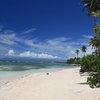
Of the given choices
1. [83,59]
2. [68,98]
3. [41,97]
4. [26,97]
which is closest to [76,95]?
[68,98]

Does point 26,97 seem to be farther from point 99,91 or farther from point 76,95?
point 99,91

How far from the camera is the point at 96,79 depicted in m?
12.1

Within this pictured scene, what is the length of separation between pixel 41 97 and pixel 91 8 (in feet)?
89.8

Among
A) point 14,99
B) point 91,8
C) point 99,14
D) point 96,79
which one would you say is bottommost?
point 14,99

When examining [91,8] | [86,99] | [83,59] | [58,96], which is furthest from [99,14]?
[91,8]

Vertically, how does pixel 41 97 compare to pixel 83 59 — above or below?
below

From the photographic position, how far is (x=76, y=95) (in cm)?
1662

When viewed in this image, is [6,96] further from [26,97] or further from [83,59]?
[83,59]

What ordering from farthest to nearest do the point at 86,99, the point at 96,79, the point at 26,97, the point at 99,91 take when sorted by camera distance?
the point at 26,97 < the point at 99,91 < the point at 86,99 < the point at 96,79

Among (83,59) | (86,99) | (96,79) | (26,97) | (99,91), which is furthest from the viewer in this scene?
(83,59)

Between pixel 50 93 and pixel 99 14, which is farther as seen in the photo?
pixel 50 93

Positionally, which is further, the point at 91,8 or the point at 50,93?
the point at 91,8

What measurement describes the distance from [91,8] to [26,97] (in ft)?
89.8

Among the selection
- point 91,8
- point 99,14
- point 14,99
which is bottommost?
point 14,99
